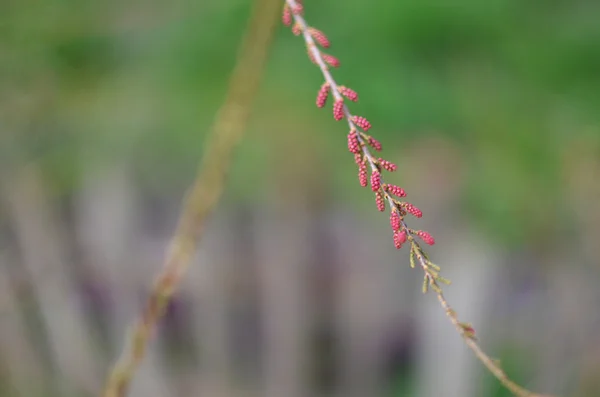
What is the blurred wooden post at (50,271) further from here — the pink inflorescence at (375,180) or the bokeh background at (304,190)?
the pink inflorescence at (375,180)

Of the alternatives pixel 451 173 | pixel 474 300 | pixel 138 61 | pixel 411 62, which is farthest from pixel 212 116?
pixel 474 300

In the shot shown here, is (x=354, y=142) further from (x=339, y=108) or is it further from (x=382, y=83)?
(x=382, y=83)

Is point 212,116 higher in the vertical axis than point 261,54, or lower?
lower

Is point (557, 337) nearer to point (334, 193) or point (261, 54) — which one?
point (334, 193)

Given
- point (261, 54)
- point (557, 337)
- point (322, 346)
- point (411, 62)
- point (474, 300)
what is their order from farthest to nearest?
point (322, 346) < point (411, 62) < point (557, 337) < point (474, 300) < point (261, 54)

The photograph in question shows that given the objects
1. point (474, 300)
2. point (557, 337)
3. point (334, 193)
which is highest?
point (334, 193)

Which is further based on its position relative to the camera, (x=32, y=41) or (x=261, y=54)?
(x=32, y=41)

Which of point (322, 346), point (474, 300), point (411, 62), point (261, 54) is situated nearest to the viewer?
point (261, 54)

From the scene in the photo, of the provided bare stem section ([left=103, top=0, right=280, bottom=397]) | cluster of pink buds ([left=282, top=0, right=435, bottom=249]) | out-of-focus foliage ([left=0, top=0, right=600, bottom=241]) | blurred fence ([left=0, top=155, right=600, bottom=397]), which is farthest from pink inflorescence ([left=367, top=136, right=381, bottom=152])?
out-of-focus foliage ([left=0, top=0, right=600, bottom=241])
